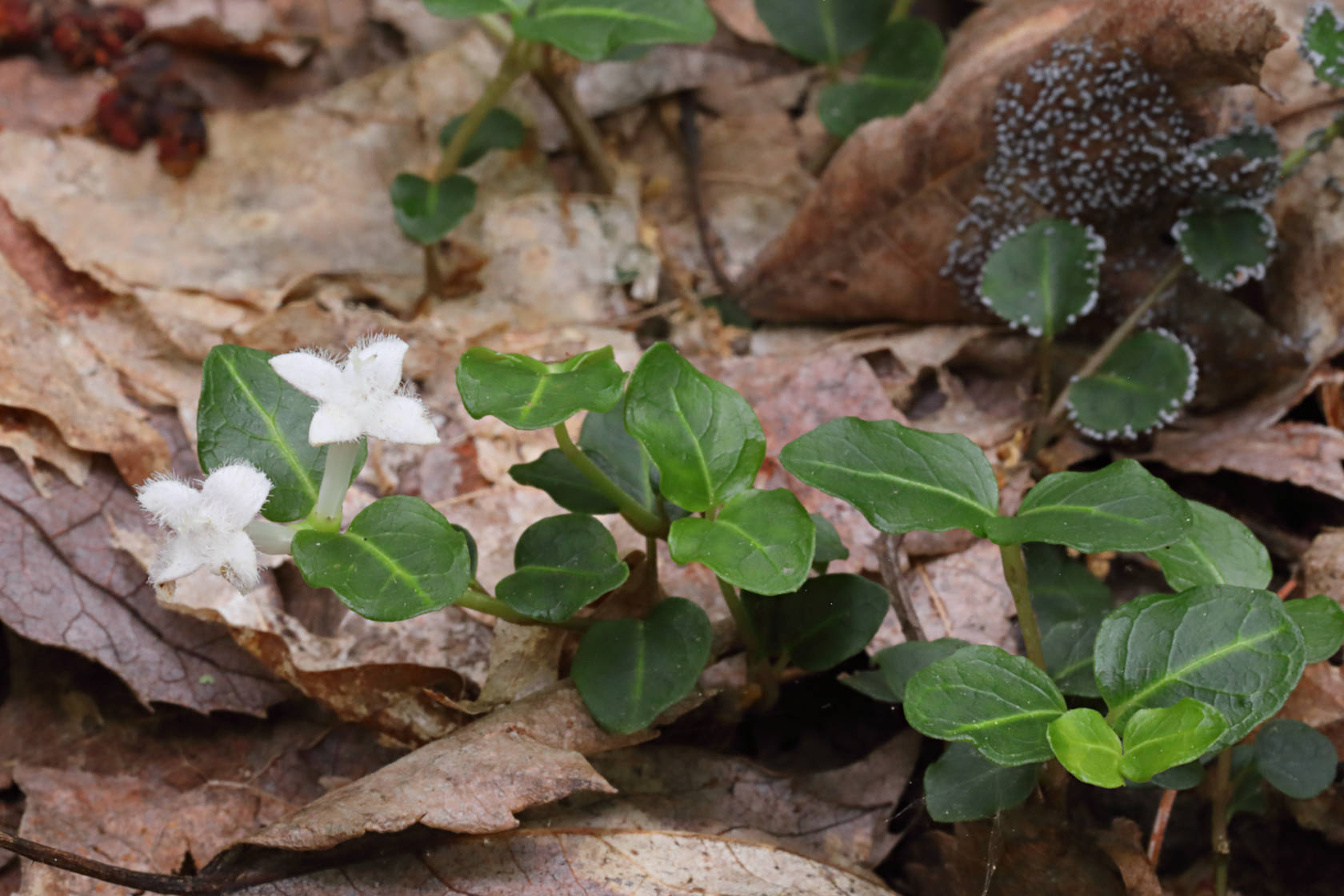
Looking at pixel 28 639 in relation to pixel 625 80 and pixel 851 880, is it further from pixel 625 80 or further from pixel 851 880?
pixel 625 80

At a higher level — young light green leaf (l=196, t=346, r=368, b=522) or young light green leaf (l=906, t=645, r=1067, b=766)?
young light green leaf (l=196, t=346, r=368, b=522)

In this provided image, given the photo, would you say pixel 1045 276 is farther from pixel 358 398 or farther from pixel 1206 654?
pixel 358 398

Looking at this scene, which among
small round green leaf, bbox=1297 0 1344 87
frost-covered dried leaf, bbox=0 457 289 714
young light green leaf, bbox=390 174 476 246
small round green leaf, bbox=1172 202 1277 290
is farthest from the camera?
young light green leaf, bbox=390 174 476 246

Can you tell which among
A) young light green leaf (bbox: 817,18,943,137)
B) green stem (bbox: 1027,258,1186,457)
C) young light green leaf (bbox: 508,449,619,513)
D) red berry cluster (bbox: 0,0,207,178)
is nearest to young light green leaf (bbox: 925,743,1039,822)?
young light green leaf (bbox: 508,449,619,513)

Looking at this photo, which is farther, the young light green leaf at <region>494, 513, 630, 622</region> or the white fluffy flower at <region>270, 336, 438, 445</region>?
the young light green leaf at <region>494, 513, 630, 622</region>

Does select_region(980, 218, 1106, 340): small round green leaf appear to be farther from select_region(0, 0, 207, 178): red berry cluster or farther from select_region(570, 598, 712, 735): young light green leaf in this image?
select_region(0, 0, 207, 178): red berry cluster

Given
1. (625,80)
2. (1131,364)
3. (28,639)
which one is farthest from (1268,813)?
(625,80)
